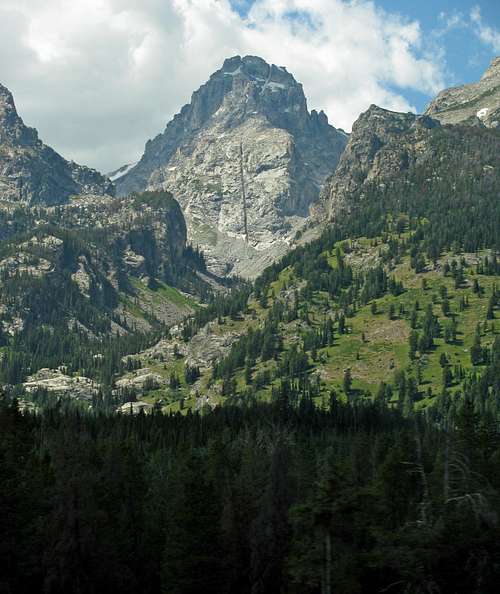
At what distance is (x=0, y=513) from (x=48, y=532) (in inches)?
382

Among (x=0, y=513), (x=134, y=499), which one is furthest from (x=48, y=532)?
(x=134, y=499)

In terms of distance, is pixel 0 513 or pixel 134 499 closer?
pixel 0 513

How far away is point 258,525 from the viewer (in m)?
73.7

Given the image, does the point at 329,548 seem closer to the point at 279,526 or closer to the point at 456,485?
the point at 456,485

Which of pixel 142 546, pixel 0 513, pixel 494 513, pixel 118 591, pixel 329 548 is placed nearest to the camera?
pixel 494 513

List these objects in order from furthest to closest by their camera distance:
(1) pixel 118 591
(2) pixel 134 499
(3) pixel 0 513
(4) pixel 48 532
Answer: (2) pixel 134 499, (1) pixel 118 591, (4) pixel 48 532, (3) pixel 0 513

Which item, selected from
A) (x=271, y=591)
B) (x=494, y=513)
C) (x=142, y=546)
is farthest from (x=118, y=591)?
(x=494, y=513)

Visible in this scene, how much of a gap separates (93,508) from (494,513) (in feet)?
144

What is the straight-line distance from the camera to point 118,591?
3076 inches

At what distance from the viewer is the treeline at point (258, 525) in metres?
41.3

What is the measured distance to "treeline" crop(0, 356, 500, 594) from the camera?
136 feet

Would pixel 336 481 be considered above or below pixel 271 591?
above

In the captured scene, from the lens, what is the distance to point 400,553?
41188mm

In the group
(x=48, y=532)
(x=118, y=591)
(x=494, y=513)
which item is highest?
(x=494, y=513)
